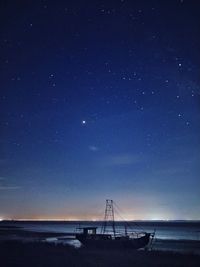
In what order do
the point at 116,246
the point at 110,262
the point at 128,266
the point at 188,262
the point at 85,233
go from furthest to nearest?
the point at 85,233
the point at 116,246
the point at 188,262
the point at 110,262
the point at 128,266

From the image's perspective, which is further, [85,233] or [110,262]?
[85,233]

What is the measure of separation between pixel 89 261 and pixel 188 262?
913 centimetres

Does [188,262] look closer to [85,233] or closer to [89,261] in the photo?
[89,261]

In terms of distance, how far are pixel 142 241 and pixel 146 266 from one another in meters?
20.1

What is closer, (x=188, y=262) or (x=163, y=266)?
(x=163, y=266)

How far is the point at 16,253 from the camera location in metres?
35.3

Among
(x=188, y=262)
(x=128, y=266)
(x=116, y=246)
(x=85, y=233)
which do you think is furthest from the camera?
(x=85, y=233)

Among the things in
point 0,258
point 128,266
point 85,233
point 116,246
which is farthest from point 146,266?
point 85,233

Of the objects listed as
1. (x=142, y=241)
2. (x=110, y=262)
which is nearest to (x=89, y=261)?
(x=110, y=262)

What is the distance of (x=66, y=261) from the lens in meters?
30.5

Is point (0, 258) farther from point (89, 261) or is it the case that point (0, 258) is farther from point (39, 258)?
point (89, 261)

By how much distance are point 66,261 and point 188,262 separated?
11.1m

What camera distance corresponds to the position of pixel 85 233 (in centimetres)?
5116

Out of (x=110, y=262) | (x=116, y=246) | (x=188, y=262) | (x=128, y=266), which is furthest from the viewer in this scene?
(x=116, y=246)
